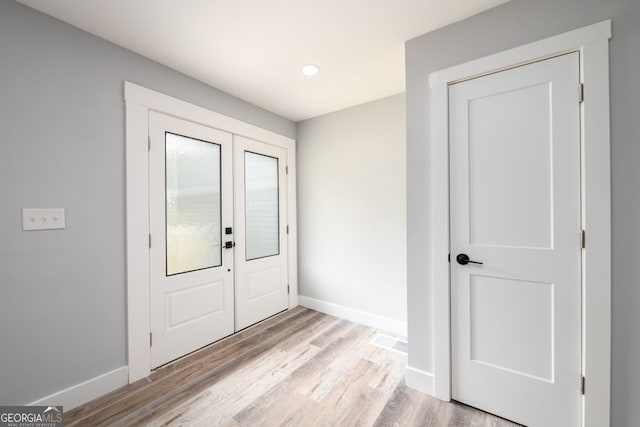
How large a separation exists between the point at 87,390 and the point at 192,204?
5.10 feet

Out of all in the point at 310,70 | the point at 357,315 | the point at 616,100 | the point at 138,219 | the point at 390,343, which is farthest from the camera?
the point at 357,315

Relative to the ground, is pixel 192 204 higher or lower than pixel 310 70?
lower

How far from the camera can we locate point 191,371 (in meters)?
2.16

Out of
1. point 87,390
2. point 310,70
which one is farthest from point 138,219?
point 310,70

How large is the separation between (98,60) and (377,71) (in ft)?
7.40

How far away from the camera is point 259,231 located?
316 centimetres

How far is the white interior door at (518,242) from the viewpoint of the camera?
1459 mm

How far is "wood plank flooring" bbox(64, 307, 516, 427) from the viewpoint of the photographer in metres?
1.65

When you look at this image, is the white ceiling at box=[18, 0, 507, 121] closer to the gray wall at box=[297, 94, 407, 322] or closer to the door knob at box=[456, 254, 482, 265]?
the gray wall at box=[297, 94, 407, 322]

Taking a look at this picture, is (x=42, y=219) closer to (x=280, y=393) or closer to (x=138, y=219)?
(x=138, y=219)

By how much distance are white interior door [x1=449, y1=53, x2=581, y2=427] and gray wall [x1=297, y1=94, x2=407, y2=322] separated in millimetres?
1033

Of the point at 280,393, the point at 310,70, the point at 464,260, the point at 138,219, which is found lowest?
the point at 280,393

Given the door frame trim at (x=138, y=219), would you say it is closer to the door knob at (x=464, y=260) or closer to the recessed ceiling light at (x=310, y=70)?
the recessed ceiling light at (x=310, y=70)

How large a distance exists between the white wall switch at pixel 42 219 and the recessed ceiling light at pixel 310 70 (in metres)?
2.17
